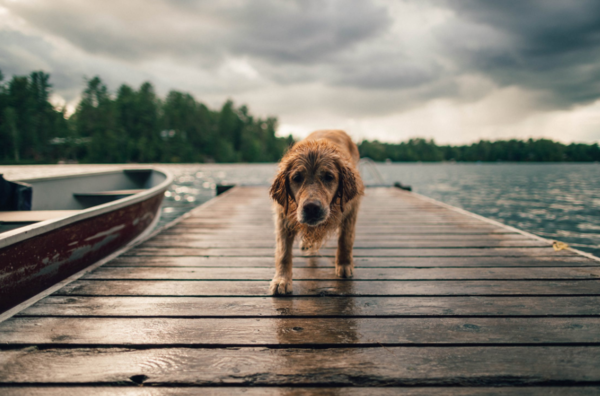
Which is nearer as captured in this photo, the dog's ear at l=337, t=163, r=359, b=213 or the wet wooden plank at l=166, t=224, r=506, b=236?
the dog's ear at l=337, t=163, r=359, b=213

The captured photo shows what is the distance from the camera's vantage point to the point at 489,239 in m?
4.33

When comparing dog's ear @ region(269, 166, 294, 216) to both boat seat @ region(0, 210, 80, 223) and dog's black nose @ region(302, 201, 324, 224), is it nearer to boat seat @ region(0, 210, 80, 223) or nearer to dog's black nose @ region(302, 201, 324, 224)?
dog's black nose @ region(302, 201, 324, 224)

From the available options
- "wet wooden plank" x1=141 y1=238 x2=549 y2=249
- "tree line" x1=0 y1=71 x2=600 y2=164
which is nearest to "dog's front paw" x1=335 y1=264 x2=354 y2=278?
"wet wooden plank" x1=141 y1=238 x2=549 y2=249

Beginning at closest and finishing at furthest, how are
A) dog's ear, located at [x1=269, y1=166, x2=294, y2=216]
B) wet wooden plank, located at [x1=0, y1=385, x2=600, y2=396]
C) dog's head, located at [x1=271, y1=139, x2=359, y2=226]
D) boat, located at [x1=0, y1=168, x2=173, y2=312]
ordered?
1. wet wooden plank, located at [x1=0, y1=385, x2=600, y2=396]
2. boat, located at [x1=0, y1=168, x2=173, y2=312]
3. dog's head, located at [x1=271, y1=139, x2=359, y2=226]
4. dog's ear, located at [x1=269, y1=166, x2=294, y2=216]

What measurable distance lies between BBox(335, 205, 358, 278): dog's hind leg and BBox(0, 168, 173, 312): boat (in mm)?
2552

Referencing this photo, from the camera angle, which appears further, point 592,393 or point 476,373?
point 476,373

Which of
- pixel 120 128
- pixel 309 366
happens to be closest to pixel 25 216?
pixel 309 366

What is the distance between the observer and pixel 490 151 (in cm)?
9744

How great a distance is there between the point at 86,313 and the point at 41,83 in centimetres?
7988

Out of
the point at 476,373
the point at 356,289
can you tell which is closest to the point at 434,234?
the point at 356,289

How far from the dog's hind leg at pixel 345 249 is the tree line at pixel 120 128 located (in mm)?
71161

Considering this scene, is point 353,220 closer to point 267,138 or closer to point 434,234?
point 434,234

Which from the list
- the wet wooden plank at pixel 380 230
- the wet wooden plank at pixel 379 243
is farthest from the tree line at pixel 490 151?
the wet wooden plank at pixel 379 243

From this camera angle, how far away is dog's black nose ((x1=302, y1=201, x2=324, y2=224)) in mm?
2377
